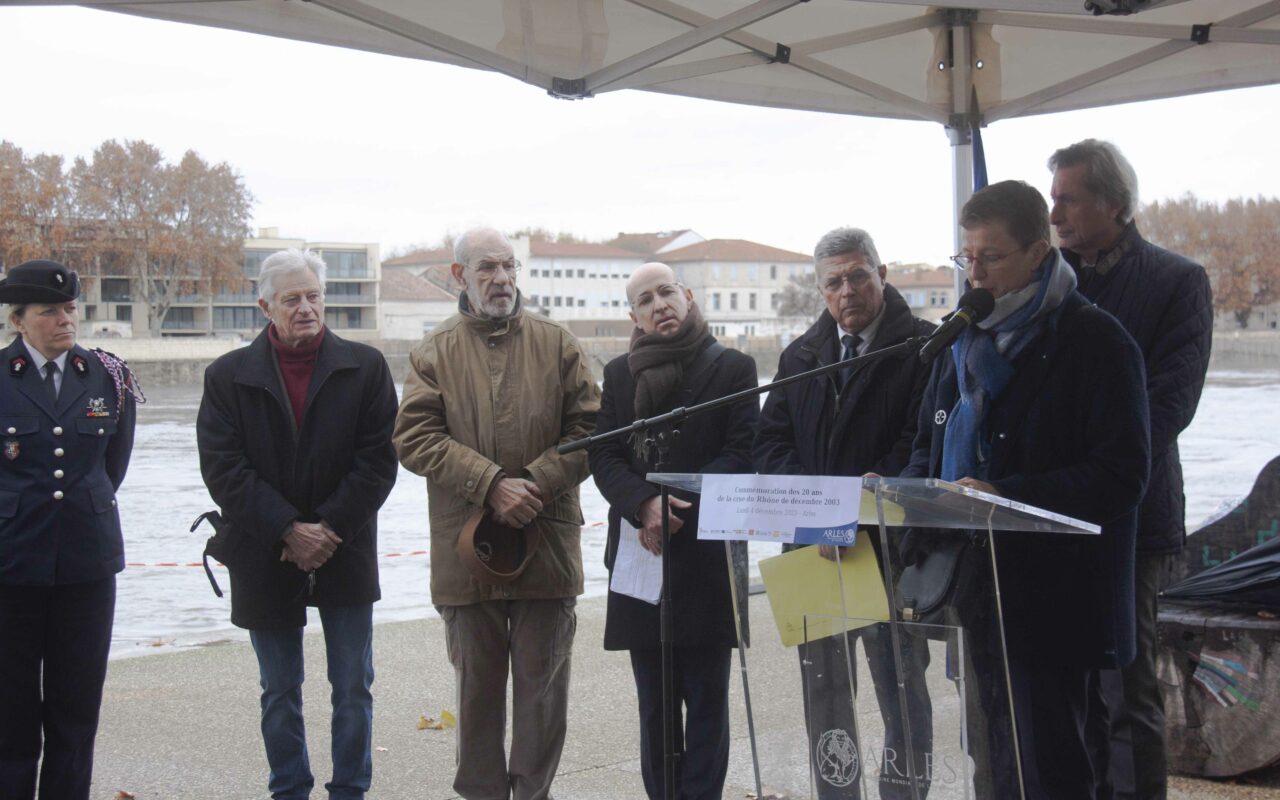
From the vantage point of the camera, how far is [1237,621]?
434 cm

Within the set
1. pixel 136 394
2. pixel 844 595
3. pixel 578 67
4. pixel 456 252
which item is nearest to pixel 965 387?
pixel 844 595

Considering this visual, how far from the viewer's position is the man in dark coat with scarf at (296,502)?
13.6 ft

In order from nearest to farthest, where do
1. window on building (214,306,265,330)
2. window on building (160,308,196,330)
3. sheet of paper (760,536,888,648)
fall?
sheet of paper (760,536,888,648), window on building (160,308,196,330), window on building (214,306,265,330)

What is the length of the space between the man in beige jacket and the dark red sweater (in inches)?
15.0

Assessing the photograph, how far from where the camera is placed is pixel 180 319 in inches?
3280

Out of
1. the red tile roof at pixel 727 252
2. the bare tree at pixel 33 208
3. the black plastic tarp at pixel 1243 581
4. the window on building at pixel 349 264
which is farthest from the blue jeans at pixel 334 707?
the red tile roof at pixel 727 252

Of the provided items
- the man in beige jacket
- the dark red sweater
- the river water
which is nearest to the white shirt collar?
the man in beige jacket

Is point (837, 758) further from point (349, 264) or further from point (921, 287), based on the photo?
point (349, 264)

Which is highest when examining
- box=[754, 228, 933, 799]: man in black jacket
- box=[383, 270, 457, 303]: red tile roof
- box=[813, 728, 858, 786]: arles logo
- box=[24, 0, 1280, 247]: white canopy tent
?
box=[383, 270, 457, 303]: red tile roof

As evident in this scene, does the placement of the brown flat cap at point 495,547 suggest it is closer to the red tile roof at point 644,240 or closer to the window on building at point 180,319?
the window on building at point 180,319

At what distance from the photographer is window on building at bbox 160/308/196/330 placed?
82.6 m

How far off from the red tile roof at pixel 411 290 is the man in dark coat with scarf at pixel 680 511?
84.7 metres

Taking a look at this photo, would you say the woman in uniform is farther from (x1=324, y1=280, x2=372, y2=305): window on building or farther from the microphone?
(x1=324, y1=280, x2=372, y2=305): window on building

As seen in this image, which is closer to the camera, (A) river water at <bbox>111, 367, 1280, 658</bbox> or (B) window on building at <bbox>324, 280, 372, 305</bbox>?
(A) river water at <bbox>111, 367, 1280, 658</bbox>
